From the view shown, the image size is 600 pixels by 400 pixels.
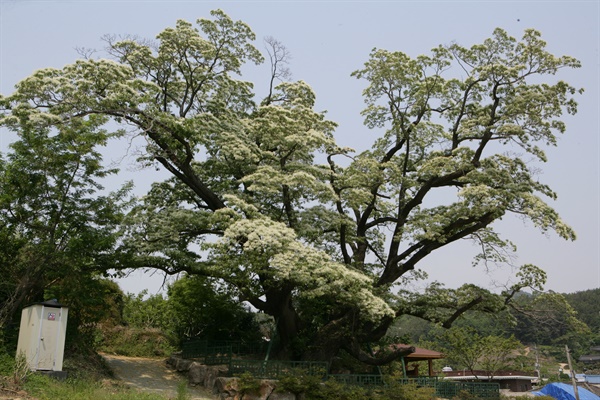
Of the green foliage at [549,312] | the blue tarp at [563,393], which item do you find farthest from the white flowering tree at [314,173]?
the blue tarp at [563,393]

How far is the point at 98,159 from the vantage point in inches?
582

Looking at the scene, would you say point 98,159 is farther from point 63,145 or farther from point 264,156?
point 264,156

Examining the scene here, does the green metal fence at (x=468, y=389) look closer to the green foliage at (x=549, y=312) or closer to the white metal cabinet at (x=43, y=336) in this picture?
the green foliage at (x=549, y=312)

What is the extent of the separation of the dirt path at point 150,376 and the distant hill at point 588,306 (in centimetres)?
5332

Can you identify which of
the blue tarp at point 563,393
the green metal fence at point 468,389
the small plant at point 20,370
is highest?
the small plant at point 20,370

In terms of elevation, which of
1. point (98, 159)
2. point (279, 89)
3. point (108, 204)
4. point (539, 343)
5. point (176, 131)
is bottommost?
point (539, 343)

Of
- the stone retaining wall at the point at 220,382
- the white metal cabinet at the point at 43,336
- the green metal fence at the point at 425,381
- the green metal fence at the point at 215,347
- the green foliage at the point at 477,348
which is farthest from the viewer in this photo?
the green foliage at the point at 477,348

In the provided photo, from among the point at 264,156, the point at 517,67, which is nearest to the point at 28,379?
the point at 264,156

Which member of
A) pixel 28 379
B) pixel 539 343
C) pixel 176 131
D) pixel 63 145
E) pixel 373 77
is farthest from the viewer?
pixel 539 343

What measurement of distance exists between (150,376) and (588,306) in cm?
6646

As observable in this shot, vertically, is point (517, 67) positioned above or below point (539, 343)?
above

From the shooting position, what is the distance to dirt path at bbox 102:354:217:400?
1484 centimetres

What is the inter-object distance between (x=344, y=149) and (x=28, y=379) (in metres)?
12.0

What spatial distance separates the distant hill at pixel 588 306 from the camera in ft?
210
